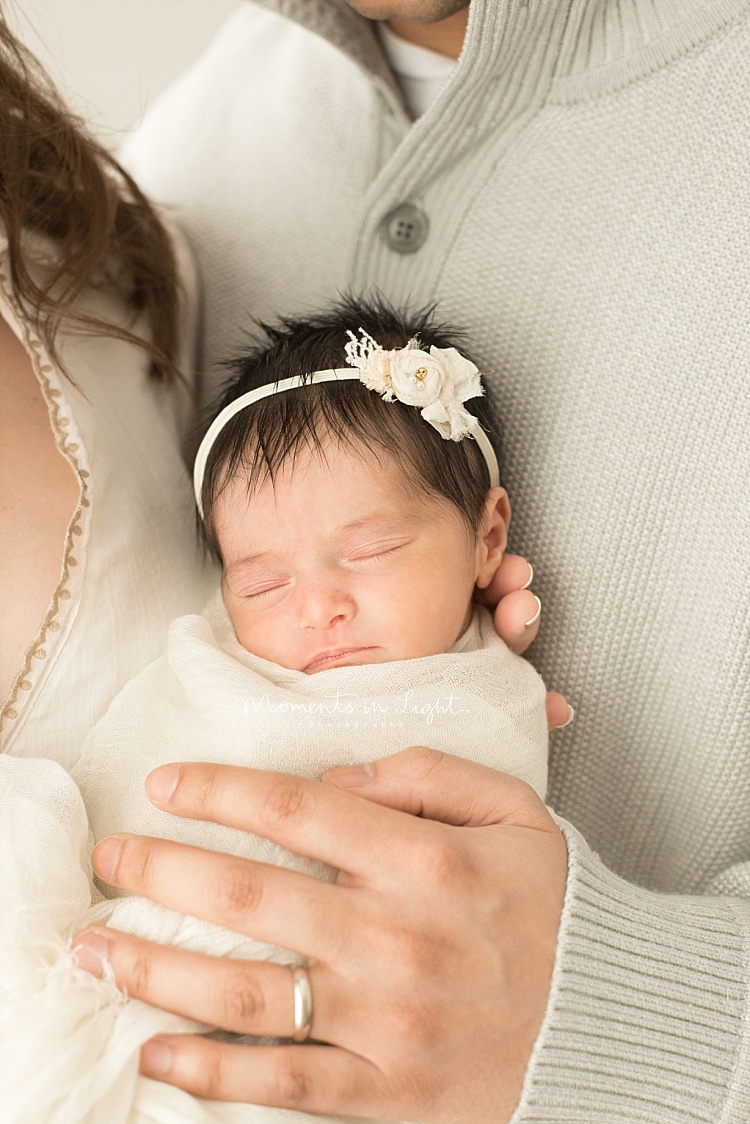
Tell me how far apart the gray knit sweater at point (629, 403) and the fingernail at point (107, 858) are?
45 centimetres

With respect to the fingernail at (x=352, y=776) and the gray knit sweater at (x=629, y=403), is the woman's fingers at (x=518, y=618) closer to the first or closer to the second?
the gray knit sweater at (x=629, y=403)

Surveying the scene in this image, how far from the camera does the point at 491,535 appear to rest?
4.15 ft

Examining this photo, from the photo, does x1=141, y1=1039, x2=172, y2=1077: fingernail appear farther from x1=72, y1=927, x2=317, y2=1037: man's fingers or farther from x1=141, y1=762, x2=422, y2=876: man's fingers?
x1=141, y1=762, x2=422, y2=876: man's fingers

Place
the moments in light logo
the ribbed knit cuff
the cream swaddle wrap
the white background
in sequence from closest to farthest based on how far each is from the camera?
the cream swaddle wrap → the ribbed knit cuff → the moments in light logo → the white background

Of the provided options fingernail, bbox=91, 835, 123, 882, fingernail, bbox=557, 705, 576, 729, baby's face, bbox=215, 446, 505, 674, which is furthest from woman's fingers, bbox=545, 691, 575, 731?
fingernail, bbox=91, 835, 123, 882

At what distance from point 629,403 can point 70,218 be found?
83 centimetres

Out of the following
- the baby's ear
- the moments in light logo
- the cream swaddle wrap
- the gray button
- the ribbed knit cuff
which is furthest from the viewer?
the gray button

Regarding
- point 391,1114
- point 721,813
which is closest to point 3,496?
point 391,1114

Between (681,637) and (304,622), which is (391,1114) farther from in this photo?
(681,637)

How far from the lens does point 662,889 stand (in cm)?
133

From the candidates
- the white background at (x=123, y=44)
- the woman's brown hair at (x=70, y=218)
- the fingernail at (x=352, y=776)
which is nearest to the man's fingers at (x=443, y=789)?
the fingernail at (x=352, y=776)

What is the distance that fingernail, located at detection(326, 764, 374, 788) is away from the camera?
3.15ft

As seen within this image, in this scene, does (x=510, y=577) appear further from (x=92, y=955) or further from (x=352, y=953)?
(x=92, y=955)

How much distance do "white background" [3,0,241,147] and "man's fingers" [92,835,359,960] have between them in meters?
2.06
